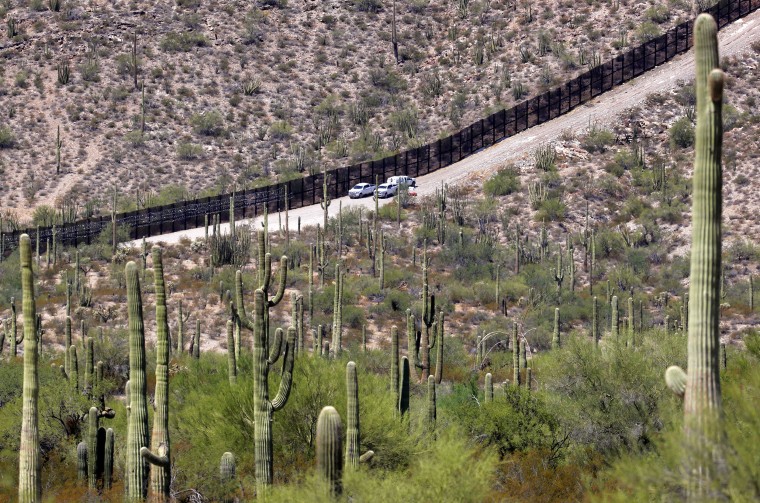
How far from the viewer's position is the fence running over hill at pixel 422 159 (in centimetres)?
5562

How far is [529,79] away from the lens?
6931cm

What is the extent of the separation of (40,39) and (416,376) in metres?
49.3

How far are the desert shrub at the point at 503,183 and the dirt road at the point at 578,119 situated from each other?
1155 millimetres

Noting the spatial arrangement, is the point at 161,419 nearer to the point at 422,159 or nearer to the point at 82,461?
the point at 82,461

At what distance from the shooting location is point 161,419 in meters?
17.3

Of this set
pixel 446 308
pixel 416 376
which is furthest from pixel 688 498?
pixel 446 308

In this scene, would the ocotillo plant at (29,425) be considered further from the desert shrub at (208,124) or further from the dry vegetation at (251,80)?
the desert shrub at (208,124)

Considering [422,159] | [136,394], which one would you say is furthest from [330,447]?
[422,159]

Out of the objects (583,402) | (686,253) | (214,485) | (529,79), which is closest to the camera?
(214,485)

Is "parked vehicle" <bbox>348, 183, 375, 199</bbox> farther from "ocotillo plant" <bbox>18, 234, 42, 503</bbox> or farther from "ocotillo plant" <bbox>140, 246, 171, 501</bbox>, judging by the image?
"ocotillo plant" <bbox>18, 234, 42, 503</bbox>

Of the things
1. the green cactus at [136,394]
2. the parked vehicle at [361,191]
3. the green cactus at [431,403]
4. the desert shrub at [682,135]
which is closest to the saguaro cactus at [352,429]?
the green cactus at [136,394]

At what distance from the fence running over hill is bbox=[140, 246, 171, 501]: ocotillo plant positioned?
36070 millimetres

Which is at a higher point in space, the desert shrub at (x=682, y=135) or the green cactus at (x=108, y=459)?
the green cactus at (x=108, y=459)

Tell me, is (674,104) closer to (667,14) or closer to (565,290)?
(667,14)
